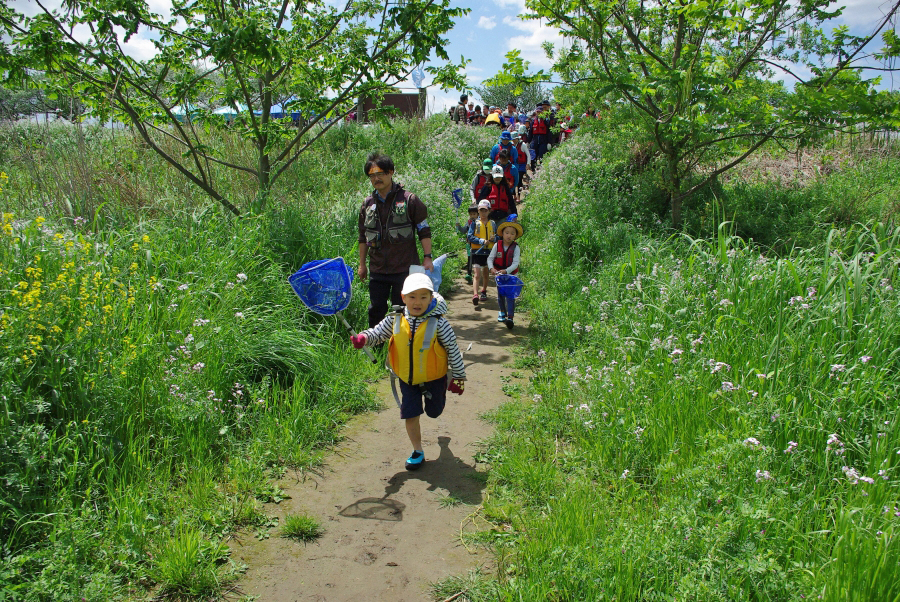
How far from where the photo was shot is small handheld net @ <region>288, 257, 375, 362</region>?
17.7ft

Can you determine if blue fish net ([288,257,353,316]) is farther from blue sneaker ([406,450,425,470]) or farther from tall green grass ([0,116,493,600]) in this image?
blue sneaker ([406,450,425,470])

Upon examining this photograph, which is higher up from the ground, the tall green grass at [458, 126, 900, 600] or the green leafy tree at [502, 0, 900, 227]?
the green leafy tree at [502, 0, 900, 227]

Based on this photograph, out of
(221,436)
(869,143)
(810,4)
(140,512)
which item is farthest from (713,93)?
(869,143)

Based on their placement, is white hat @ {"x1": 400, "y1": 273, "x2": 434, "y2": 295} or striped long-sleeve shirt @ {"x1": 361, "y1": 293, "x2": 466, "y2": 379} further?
striped long-sleeve shirt @ {"x1": 361, "y1": 293, "x2": 466, "y2": 379}

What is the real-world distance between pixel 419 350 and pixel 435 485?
0.89 metres

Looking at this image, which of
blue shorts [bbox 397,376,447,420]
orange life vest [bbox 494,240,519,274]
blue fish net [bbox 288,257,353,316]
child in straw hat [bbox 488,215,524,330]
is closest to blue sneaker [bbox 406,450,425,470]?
blue shorts [bbox 397,376,447,420]

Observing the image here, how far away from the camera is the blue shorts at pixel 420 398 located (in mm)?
4070

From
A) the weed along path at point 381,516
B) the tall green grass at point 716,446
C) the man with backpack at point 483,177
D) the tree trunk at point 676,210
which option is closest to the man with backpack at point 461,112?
the man with backpack at point 483,177

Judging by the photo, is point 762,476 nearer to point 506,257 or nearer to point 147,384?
point 147,384

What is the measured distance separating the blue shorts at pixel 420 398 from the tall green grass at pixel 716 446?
0.55m

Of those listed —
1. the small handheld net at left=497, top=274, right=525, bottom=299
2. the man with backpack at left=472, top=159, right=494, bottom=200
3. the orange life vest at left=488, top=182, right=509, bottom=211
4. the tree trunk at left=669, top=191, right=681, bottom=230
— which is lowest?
the small handheld net at left=497, top=274, right=525, bottom=299

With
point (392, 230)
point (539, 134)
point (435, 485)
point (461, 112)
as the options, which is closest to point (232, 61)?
point (392, 230)

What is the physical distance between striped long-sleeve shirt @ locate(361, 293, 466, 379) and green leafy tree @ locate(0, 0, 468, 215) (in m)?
3.12

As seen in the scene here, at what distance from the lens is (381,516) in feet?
11.8
